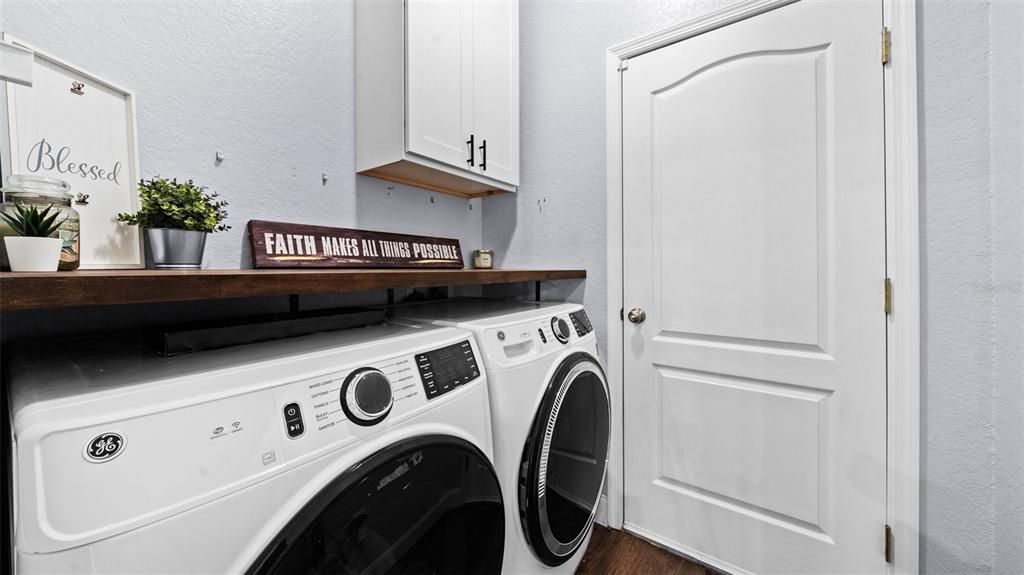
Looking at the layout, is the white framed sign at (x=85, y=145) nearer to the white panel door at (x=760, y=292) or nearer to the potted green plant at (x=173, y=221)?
the potted green plant at (x=173, y=221)

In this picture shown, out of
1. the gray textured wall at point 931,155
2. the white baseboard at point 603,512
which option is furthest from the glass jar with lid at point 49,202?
the white baseboard at point 603,512

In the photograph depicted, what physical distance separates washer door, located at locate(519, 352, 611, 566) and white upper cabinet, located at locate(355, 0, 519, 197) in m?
0.91

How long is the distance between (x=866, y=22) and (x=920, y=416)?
1.19 meters

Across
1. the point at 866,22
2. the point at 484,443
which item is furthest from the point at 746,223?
the point at 484,443

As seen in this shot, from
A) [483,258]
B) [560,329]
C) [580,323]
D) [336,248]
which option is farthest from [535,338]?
[483,258]

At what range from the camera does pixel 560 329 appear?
1.26 metres

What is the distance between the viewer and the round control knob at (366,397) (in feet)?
2.18

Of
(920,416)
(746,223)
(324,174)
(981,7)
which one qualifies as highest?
(981,7)

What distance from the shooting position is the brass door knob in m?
1.64

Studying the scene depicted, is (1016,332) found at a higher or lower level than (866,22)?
lower

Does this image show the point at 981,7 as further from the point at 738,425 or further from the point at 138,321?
the point at 138,321

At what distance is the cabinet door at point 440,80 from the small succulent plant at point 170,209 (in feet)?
2.07

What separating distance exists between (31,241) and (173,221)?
339 mm

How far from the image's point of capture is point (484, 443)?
2.91 ft
